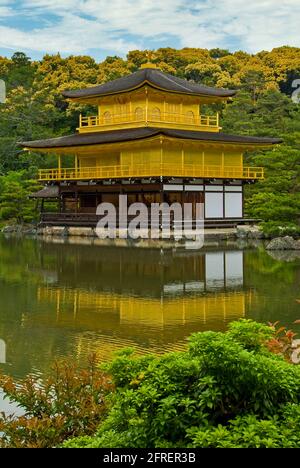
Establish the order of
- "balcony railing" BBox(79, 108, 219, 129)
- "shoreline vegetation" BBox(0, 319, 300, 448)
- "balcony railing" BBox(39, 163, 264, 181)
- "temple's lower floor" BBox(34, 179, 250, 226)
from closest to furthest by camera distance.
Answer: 1. "shoreline vegetation" BBox(0, 319, 300, 448)
2. "balcony railing" BBox(39, 163, 264, 181)
3. "temple's lower floor" BBox(34, 179, 250, 226)
4. "balcony railing" BBox(79, 108, 219, 129)

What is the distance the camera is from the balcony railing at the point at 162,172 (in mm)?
34188

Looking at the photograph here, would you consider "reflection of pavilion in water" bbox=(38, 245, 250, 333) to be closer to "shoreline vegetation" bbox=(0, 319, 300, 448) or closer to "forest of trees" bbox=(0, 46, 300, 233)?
"shoreline vegetation" bbox=(0, 319, 300, 448)

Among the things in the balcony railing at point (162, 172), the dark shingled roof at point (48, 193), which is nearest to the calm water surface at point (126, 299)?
the balcony railing at point (162, 172)

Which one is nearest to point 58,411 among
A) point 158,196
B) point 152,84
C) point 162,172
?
point 162,172

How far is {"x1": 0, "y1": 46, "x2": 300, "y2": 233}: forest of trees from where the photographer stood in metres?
31.7

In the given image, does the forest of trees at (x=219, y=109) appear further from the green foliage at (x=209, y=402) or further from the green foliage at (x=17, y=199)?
the green foliage at (x=209, y=402)

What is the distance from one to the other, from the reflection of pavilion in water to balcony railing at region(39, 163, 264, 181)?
9.14m

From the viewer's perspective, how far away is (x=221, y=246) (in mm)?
30406

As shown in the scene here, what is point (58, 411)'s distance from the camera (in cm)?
594

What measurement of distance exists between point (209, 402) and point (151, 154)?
1257 inches

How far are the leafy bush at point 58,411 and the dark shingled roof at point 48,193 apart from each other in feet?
114

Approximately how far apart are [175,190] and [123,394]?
101ft

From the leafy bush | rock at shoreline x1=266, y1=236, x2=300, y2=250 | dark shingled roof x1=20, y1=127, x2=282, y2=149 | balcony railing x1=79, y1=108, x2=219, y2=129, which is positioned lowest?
the leafy bush

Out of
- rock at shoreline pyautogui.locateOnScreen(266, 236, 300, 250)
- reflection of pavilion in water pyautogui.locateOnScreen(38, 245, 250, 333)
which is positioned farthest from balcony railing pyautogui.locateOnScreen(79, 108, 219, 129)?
reflection of pavilion in water pyautogui.locateOnScreen(38, 245, 250, 333)
